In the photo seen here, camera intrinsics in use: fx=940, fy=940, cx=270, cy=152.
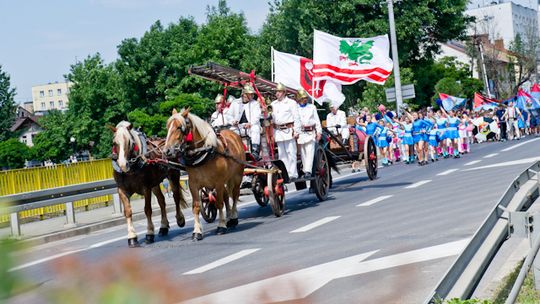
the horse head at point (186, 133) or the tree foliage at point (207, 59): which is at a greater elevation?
the tree foliage at point (207, 59)

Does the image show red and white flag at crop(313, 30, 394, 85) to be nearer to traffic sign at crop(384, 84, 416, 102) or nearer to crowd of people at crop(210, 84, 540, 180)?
crowd of people at crop(210, 84, 540, 180)

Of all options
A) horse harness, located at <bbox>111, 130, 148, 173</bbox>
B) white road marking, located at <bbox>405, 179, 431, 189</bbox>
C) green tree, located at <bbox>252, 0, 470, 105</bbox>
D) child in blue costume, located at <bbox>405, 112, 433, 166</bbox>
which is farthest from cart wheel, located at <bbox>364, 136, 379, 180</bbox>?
green tree, located at <bbox>252, 0, 470, 105</bbox>

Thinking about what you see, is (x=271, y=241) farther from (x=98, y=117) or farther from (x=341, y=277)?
(x=98, y=117)

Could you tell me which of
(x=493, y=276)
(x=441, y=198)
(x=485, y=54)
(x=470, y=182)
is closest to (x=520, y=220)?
(x=493, y=276)

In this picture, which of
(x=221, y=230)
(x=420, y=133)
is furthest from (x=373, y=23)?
(x=221, y=230)

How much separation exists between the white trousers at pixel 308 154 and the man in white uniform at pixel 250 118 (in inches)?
38.5

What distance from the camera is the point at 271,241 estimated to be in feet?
39.7

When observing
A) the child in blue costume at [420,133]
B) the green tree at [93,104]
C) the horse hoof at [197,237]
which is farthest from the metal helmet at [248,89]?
the green tree at [93,104]

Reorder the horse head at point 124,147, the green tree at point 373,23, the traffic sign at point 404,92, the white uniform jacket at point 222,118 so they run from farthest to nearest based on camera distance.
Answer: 1. the green tree at point 373,23
2. the traffic sign at point 404,92
3. the white uniform jacket at point 222,118
4. the horse head at point 124,147

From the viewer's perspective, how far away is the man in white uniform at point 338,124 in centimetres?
1975

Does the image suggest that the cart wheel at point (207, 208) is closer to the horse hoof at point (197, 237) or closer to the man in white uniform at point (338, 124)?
the horse hoof at point (197, 237)

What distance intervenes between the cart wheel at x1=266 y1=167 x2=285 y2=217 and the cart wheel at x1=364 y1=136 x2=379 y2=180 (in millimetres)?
5135

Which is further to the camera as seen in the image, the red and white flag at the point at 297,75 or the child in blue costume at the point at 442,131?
the child in blue costume at the point at 442,131

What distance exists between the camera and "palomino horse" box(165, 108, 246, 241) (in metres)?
13.1
